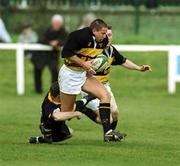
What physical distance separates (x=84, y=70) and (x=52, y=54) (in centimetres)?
1178

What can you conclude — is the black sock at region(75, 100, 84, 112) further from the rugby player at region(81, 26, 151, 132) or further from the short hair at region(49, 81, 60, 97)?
the short hair at region(49, 81, 60, 97)

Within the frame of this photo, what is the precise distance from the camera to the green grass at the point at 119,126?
11102 millimetres

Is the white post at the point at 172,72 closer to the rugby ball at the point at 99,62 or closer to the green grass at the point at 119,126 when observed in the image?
the green grass at the point at 119,126

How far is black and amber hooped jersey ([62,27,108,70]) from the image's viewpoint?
12539 mm

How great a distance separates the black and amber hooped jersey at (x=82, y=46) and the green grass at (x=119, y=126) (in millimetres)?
1262

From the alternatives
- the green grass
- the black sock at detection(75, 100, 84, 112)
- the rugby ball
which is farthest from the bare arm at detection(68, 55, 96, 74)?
the green grass

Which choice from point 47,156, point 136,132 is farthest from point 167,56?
point 47,156

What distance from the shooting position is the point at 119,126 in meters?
16.5

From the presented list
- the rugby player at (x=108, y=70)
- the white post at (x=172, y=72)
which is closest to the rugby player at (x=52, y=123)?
the rugby player at (x=108, y=70)

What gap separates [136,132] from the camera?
15.2 metres

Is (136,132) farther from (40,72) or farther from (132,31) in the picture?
(132,31)

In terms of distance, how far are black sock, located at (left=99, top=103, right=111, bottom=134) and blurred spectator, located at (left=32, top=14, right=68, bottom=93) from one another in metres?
11.4

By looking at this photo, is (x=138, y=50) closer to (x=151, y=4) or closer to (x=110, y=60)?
(x=151, y=4)

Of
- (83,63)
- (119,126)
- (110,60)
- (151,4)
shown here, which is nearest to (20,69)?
(151,4)
